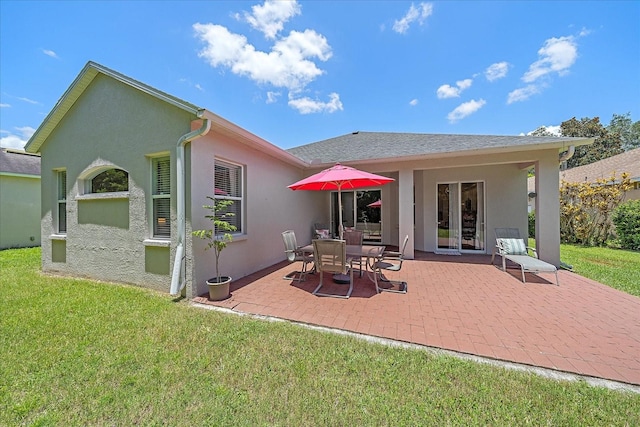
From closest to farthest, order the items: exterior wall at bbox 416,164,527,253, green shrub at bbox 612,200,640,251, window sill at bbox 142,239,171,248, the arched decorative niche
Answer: window sill at bbox 142,239,171,248
the arched decorative niche
exterior wall at bbox 416,164,527,253
green shrub at bbox 612,200,640,251

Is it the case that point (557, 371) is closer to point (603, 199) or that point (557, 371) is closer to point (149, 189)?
point (149, 189)

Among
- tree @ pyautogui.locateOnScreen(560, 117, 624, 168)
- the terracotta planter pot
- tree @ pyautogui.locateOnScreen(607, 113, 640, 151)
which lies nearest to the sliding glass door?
the terracotta planter pot

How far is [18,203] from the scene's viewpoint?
473 inches

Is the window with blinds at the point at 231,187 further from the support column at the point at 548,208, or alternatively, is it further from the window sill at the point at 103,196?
the support column at the point at 548,208

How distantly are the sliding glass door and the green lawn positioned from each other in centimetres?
818

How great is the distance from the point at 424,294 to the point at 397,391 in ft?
10.6

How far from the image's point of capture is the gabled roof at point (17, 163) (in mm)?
11753

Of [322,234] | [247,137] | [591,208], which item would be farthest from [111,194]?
[591,208]

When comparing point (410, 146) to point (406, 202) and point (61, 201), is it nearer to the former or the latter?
point (406, 202)

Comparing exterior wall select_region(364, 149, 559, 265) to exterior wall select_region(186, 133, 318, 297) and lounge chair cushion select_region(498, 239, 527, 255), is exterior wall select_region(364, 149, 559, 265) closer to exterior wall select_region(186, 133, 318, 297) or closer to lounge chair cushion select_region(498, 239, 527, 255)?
lounge chair cushion select_region(498, 239, 527, 255)

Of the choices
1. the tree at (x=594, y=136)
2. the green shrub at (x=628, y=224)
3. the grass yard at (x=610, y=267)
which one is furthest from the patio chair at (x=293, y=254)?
the tree at (x=594, y=136)

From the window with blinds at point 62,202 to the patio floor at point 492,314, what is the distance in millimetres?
5930

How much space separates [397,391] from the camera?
96.0 inches

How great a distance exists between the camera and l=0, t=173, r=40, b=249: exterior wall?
11562mm
